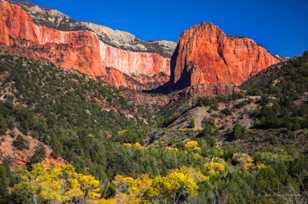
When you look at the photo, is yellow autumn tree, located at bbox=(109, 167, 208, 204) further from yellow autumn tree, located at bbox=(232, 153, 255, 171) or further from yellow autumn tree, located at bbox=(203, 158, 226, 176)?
yellow autumn tree, located at bbox=(232, 153, 255, 171)

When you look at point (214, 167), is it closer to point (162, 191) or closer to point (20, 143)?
point (162, 191)

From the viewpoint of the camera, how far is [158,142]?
105 metres

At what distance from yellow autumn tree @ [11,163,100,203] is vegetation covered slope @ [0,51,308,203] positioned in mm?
159

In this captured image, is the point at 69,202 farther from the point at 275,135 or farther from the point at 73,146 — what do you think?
the point at 275,135

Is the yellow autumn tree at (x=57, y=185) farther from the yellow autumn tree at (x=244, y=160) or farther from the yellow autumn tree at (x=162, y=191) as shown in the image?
the yellow autumn tree at (x=244, y=160)

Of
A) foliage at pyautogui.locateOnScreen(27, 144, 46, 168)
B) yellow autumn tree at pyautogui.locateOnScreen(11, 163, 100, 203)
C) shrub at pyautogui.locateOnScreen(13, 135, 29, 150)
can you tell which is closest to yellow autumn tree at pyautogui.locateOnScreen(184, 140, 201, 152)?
foliage at pyautogui.locateOnScreen(27, 144, 46, 168)

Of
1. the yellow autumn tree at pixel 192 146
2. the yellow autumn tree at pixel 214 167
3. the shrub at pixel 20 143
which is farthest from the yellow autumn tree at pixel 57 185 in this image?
the yellow autumn tree at pixel 192 146

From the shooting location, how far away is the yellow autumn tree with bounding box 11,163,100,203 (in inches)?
2143

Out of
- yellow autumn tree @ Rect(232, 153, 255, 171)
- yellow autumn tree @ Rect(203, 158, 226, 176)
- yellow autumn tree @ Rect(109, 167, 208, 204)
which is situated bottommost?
yellow autumn tree @ Rect(109, 167, 208, 204)

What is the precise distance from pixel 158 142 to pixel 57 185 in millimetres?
51314

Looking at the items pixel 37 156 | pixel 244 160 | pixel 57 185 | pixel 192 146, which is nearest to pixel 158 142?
pixel 192 146

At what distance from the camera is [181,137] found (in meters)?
108

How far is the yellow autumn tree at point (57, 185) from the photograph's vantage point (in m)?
54.4

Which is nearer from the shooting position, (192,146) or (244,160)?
(244,160)
